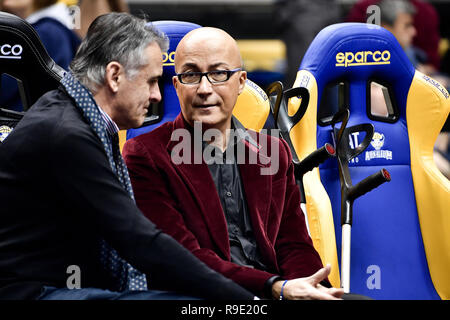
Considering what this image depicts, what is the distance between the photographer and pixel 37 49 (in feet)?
7.66

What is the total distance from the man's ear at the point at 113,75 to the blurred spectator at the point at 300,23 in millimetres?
2617

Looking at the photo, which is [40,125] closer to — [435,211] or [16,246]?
[16,246]

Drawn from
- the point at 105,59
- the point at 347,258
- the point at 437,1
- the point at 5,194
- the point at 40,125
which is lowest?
the point at 347,258

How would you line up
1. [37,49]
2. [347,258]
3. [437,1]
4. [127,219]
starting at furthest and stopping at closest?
[437,1] < [347,258] < [37,49] < [127,219]

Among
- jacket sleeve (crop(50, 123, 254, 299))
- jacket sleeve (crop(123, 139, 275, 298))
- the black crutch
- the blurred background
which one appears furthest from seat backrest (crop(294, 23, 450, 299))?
the blurred background

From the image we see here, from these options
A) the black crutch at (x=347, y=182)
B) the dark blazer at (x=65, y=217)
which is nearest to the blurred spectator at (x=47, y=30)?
the dark blazer at (x=65, y=217)

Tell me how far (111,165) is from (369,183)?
100cm

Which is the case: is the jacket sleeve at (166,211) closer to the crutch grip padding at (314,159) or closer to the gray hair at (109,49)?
the gray hair at (109,49)

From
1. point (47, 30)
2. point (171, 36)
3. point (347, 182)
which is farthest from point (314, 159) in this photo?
point (47, 30)

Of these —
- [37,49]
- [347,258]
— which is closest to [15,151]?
[37,49]

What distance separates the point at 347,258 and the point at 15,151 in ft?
4.12

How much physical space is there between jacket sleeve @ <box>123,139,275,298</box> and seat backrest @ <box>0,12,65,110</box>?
1.32ft

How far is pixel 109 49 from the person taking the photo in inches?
76.4

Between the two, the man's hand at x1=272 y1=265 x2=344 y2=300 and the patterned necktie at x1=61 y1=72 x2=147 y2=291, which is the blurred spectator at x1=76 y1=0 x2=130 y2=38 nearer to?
the patterned necktie at x1=61 y1=72 x2=147 y2=291
